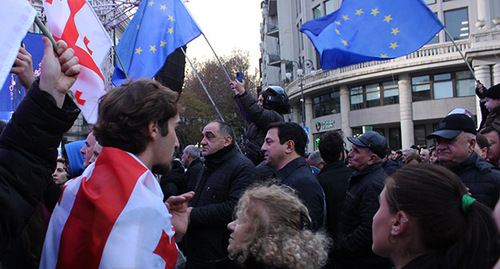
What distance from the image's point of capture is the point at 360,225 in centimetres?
359

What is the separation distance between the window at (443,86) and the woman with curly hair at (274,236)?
31.3m

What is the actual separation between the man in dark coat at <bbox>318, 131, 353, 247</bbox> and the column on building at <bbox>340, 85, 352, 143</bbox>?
97.7 ft

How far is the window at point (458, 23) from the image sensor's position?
3003 centimetres

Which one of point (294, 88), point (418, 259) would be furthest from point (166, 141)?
point (294, 88)

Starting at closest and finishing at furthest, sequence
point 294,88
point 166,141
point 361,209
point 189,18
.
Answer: point 166,141 < point 361,209 < point 189,18 < point 294,88

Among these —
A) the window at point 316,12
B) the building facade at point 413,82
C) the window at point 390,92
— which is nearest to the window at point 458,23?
the building facade at point 413,82

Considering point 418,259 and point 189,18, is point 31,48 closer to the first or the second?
point 189,18

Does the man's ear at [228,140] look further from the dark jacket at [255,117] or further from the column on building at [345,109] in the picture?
the column on building at [345,109]

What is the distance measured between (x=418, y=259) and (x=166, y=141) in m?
1.22

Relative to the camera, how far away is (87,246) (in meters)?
1.68

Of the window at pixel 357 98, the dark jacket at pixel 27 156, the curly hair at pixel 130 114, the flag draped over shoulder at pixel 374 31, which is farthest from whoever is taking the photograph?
the window at pixel 357 98

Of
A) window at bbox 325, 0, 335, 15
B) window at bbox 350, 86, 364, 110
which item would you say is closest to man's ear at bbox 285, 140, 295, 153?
window at bbox 350, 86, 364, 110

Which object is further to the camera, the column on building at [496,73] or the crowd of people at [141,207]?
the column on building at [496,73]

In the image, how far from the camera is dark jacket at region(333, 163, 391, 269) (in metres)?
3.55
